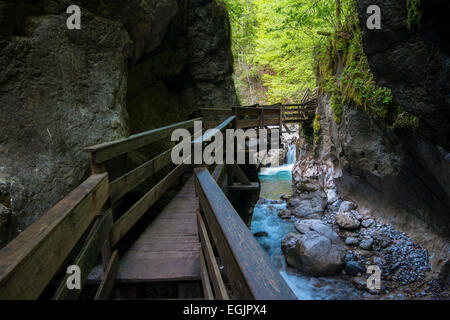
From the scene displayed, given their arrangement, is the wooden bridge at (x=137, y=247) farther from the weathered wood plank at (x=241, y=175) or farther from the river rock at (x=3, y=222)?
the weathered wood plank at (x=241, y=175)

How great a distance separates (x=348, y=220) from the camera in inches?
366

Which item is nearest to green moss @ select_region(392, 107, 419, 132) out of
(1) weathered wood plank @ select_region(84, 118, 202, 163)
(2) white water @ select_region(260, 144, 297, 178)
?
(1) weathered wood plank @ select_region(84, 118, 202, 163)


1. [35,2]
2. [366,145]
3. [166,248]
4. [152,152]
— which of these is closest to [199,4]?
[152,152]

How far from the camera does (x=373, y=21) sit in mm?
3879

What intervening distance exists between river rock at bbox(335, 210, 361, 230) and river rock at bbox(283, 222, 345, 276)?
68.4 inches

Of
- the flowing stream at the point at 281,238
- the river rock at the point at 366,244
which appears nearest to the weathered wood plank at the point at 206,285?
the flowing stream at the point at 281,238

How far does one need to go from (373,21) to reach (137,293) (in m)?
5.06

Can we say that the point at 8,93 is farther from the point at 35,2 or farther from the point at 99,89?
the point at 35,2

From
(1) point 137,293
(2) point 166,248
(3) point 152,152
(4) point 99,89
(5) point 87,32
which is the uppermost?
(5) point 87,32

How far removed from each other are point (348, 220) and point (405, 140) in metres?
4.12

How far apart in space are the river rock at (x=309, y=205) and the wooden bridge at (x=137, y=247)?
802 cm

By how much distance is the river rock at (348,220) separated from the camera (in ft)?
29.8

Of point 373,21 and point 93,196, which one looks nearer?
point 93,196

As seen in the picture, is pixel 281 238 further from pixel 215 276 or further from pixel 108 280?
pixel 215 276
